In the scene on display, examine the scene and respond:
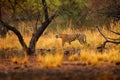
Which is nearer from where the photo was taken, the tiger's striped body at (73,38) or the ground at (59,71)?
the ground at (59,71)

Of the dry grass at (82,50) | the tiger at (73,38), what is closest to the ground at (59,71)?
the dry grass at (82,50)

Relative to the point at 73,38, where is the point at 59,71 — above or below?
below

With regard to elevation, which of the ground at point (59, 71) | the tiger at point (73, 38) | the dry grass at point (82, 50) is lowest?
the ground at point (59, 71)

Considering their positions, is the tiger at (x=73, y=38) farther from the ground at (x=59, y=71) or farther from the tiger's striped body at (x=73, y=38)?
the ground at (x=59, y=71)

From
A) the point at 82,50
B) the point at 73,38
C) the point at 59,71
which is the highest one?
the point at 73,38

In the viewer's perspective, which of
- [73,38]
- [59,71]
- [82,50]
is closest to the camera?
[59,71]

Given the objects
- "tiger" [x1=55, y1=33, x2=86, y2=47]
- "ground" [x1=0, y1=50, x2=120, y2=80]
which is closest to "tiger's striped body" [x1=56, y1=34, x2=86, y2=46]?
"tiger" [x1=55, y1=33, x2=86, y2=47]

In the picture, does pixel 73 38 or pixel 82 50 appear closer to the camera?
pixel 82 50

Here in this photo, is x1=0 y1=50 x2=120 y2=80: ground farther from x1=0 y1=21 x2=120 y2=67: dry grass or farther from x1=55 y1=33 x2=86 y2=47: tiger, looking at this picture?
x1=55 y1=33 x2=86 y2=47: tiger

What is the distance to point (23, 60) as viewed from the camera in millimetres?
15922

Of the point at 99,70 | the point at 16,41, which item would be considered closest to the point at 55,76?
the point at 99,70

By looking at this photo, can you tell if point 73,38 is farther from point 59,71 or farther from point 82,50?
point 59,71

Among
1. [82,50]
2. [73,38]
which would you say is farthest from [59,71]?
[73,38]

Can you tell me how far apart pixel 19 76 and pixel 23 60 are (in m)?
3.22
